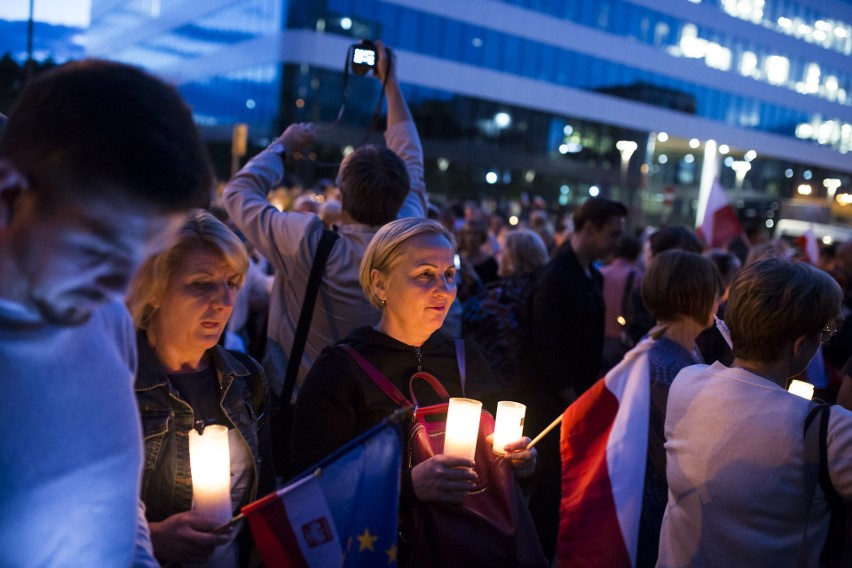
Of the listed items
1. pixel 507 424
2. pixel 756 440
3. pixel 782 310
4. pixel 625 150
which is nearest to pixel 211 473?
pixel 507 424

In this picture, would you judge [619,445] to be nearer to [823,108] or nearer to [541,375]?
[541,375]

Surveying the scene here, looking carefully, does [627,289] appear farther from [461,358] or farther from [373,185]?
[461,358]

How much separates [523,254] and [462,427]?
4083 millimetres

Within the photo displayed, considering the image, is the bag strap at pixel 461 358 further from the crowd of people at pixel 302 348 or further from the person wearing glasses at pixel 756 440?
the person wearing glasses at pixel 756 440

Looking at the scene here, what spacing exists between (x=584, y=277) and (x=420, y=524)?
2827 millimetres

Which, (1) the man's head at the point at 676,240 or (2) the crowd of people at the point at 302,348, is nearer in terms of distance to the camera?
(2) the crowd of people at the point at 302,348

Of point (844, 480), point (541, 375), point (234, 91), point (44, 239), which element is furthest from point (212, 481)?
point (234, 91)

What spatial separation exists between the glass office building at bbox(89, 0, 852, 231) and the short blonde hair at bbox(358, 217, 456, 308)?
82.1ft

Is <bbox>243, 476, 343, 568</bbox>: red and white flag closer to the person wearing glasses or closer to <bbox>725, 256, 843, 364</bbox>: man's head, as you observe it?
the person wearing glasses

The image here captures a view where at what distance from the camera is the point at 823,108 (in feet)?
167

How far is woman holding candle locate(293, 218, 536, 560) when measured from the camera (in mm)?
2486

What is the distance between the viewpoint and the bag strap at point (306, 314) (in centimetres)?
352

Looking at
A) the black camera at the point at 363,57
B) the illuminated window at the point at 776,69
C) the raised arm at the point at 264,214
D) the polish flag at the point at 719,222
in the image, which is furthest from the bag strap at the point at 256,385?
the illuminated window at the point at 776,69

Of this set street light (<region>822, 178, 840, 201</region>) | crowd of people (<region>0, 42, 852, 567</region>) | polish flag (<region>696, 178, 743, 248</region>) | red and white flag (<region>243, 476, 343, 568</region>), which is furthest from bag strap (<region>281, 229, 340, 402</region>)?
street light (<region>822, 178, 840, 201</region>)
